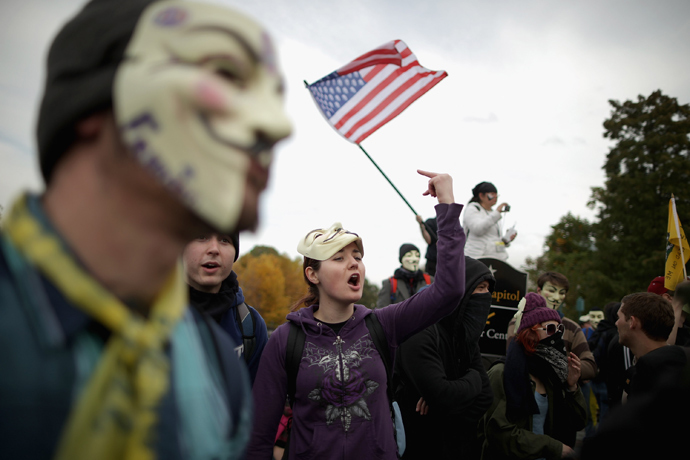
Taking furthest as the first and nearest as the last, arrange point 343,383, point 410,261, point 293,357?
point 410,261 → point 293,357 → point 343,383

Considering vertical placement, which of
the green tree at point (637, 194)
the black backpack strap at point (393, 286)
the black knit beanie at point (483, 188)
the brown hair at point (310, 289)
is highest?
the green tree at point (637, 194)

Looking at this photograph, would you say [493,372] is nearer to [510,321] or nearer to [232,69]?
[510,321]

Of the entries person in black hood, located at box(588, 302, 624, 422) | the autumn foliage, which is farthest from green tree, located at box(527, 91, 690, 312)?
the autumn foliage

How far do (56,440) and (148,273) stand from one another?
Answer: 13.1 inches

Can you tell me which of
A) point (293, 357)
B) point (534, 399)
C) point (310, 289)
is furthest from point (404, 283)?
point (293, 357)

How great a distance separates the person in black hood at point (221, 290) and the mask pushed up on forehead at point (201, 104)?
6.30 feet

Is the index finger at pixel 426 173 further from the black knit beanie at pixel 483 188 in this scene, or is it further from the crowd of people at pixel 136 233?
the black knit beanie at pixel 483 188

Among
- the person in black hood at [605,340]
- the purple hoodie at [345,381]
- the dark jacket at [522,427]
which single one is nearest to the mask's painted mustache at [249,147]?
the purple hoodie at [345,381]

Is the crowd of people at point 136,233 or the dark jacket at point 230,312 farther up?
the crowd of people at point 136,233

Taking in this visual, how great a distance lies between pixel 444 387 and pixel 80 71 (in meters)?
3.20

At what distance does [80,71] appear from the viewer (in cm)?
91

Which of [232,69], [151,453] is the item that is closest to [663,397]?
[151,453]

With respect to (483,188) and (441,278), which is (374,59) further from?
(483,188)

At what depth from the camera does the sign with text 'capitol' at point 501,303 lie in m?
6.30
